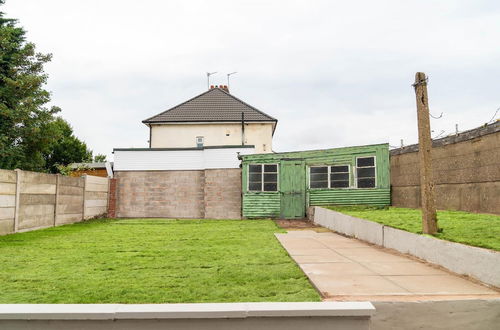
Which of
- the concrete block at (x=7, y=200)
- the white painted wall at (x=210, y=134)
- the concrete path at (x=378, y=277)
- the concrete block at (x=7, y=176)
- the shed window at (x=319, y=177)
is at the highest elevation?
the white painted wall at (x=210, y=134)

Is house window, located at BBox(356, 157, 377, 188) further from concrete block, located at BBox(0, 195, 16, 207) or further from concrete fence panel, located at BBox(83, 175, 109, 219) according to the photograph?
concrete block, located at BBox(0, 195, 16, 207)

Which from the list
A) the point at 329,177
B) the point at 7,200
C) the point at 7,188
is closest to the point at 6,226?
the point at 7,200

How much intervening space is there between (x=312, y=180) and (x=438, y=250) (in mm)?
11083

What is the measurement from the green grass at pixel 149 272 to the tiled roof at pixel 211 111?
1738cm

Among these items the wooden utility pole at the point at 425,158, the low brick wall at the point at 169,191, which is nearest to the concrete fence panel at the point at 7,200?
the low brick wall at the point at 169,191

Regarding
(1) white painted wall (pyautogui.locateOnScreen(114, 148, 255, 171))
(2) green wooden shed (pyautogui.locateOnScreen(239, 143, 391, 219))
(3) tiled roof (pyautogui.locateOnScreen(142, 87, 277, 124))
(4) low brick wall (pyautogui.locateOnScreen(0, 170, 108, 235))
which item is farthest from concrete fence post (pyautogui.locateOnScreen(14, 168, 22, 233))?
(3) tiled roof (pyautogui.locateOnScreen(142, 87, 277, 124))

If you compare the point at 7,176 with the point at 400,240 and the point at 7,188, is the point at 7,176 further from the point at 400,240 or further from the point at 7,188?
the point at 400,240

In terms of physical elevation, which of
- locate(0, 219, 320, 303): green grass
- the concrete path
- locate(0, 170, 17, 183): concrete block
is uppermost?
locate(0, 170, 17, 183): concrete block

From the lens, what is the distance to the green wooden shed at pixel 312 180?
15695 millimetres

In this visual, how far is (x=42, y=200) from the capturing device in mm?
11898

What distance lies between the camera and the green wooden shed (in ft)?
51.5

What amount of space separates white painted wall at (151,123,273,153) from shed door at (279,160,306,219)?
27.2 ft

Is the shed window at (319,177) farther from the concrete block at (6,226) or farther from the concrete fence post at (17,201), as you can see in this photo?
the concrete block at (6,226)

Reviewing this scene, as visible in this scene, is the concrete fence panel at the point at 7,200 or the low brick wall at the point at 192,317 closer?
the low brick wall at the point at 192,317
